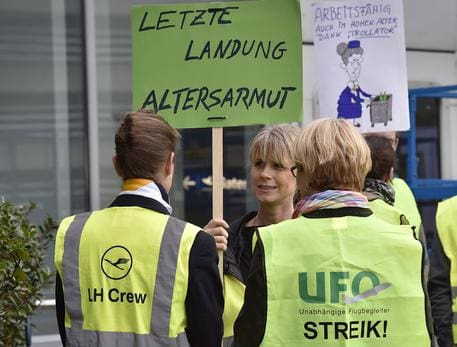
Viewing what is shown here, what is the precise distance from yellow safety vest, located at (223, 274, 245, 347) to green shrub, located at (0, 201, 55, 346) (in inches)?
45.8

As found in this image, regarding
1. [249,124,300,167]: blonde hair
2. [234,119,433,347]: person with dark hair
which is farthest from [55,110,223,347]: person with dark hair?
[249,124,300,167]: blonde hair

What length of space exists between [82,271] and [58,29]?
416cm

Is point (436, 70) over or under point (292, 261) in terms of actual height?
over

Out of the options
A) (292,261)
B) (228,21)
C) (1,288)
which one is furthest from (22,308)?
(292,261)

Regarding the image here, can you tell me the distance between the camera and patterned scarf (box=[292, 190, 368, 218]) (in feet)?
8.89

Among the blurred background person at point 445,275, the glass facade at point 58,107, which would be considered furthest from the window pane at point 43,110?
the blurred background person at point 445,275

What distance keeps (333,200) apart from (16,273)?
7.11 ft

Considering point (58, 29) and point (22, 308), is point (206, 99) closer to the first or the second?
point (22, 308)

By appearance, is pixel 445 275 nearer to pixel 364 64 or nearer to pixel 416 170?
pixel 364 64

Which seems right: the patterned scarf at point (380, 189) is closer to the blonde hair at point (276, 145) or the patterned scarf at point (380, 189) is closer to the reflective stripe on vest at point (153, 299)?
the blonde hair at point (276, 145)

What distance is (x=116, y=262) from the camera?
9.61 feet

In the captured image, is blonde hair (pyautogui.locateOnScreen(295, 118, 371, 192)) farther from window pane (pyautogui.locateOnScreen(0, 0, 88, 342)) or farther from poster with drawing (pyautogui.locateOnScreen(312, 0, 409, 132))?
window pane (pyautogui.locateOnScreen(0, 0, 88, 342))

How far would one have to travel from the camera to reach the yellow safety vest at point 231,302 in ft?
11.7

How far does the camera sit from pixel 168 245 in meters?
2.91
